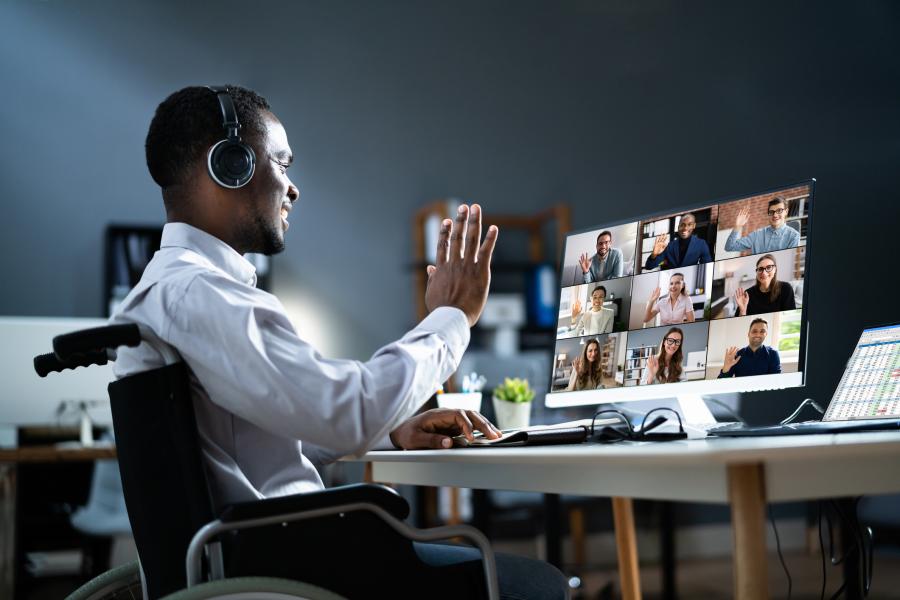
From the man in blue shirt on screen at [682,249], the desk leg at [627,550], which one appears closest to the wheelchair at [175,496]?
the man in blue shirt on screen at [682,249]

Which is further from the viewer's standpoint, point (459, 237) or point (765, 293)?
point (765, 293)

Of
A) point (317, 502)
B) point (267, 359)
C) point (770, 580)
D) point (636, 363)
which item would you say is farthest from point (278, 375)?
point (770, 580)

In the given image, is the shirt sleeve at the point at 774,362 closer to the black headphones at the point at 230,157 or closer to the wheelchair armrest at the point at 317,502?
the wheelchair armrest at the point at 317,502

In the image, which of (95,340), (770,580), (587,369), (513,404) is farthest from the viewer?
(770,580)

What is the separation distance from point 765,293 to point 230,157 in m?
0.85

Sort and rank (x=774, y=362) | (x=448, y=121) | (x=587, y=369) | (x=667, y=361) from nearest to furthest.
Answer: (x=774, y=362)
(x=667, y=361)
(x=587, y=369)
(x=448, y=121)

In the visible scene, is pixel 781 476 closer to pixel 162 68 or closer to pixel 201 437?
pixel 201 437

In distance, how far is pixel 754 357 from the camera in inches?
55.7

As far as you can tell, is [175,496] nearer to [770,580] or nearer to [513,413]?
[513,413]

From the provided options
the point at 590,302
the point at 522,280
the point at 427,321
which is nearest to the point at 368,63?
the point at 522,280

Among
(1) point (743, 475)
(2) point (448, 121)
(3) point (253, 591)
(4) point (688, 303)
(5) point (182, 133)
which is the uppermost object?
(2) point (448, 121)

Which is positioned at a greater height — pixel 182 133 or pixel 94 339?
pixel 182 133

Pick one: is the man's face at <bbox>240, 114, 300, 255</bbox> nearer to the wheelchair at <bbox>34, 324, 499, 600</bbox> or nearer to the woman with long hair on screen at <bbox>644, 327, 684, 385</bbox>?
the wheelchair at <bbox>34, 324, 499, 600</bbox>

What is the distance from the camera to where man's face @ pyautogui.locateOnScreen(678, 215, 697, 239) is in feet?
5.03
